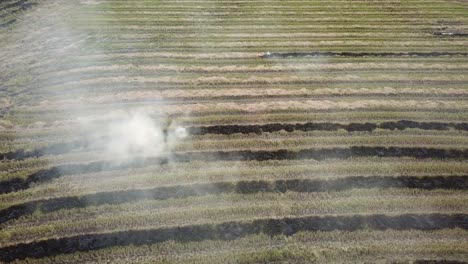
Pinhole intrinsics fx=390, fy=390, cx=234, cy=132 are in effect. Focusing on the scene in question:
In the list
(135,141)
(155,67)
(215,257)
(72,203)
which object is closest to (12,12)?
(155,67)

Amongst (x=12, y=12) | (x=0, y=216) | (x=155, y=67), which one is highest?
(x=12, y=12)

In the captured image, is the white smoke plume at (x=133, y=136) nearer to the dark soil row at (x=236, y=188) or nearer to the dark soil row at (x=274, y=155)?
the dark soil row at (x=274, y=155)

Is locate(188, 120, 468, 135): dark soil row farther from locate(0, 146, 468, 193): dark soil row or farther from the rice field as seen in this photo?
locate(0, 146, 468, 193): dark soil row

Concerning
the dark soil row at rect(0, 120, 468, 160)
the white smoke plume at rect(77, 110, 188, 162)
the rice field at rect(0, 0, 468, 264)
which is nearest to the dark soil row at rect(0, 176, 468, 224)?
the rice field at rect(0, 0, 468, 264)

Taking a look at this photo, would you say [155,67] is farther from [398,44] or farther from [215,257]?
[398,44]

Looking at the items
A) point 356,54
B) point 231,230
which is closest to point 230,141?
point 231,230

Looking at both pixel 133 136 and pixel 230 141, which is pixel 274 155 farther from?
pixel 133 136
